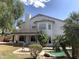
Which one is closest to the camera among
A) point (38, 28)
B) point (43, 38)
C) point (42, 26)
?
point (43, 38)

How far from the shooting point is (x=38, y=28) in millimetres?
52625

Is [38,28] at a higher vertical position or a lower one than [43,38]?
higher

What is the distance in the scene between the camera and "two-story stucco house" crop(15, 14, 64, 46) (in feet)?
171

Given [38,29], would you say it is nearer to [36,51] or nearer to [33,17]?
[33,17]

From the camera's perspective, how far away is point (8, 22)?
2820cm

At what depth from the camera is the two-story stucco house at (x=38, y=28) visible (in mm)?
52188

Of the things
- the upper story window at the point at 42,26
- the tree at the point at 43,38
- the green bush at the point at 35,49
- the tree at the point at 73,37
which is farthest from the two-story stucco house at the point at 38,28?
the tree at the point at 73,37

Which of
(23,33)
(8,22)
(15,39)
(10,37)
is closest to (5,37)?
(10,37)

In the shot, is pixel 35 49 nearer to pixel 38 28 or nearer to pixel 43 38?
pixel 43 38

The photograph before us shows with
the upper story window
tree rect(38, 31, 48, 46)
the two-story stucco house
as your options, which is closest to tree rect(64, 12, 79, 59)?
tree rect(38, 31, 48, 46)

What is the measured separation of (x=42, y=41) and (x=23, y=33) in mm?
8474

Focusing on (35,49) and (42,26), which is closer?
(35,49)


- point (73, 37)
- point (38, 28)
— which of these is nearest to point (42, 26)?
point (38, 28)

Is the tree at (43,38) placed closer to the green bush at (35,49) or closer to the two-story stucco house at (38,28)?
the two-story stucco house at (38,28)
